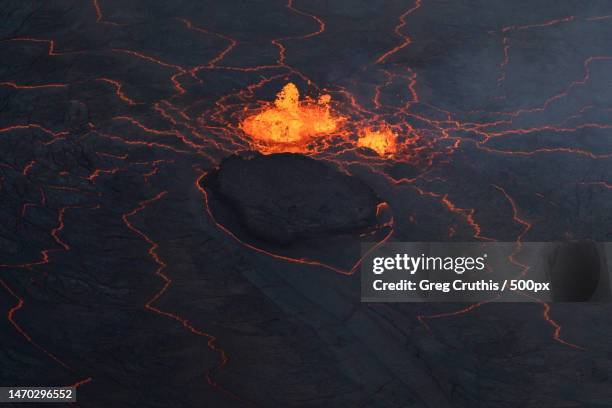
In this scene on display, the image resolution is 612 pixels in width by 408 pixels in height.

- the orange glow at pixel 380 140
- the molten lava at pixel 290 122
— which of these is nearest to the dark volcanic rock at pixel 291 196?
the molten lava at pixel 290 122

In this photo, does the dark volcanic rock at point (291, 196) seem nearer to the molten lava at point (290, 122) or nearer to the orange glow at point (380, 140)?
the molten lava at point (290, 122)

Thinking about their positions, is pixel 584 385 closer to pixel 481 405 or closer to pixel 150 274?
pixel 481 405

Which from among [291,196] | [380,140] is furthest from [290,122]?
[291,196]

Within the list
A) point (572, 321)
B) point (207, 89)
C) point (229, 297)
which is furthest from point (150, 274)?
point (572, 321)

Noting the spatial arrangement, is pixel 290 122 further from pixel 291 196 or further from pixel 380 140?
pixel 291 196

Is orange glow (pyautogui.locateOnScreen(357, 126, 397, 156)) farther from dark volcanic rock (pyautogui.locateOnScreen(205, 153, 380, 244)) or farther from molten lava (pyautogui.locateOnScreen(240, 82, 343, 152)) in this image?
dark volcanic rock (pyautogui.locateOnScreen(205, 153, 380, 244))
